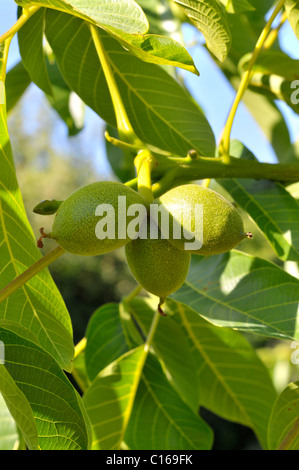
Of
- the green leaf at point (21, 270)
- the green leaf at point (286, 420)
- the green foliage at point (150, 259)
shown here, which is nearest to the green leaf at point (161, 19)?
the green foliage at point (150, 259)

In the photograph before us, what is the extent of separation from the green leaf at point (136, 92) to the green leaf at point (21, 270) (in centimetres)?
21

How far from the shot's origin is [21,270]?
29.6 inches

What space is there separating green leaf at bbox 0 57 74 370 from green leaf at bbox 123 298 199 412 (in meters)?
0.33

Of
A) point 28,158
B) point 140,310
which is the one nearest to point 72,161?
point 28,158

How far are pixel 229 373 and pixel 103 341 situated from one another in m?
0.27

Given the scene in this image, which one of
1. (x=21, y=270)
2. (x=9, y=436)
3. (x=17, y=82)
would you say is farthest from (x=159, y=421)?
(x=17, y=82)

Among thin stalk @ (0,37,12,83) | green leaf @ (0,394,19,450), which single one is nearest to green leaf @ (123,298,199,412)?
green leaf @ (0,394,19,450)

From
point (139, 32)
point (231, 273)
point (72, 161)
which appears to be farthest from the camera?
point (72, 161)

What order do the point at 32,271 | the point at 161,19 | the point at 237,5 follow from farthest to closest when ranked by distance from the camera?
1. the point at 161,19
2. the point at 237,5
3. the point at 32,271

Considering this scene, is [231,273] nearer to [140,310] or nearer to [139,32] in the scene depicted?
[140,310]

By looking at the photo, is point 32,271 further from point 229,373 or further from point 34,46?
point 229,373

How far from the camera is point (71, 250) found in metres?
0.60

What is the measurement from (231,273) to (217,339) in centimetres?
26

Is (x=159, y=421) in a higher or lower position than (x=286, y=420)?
lower
